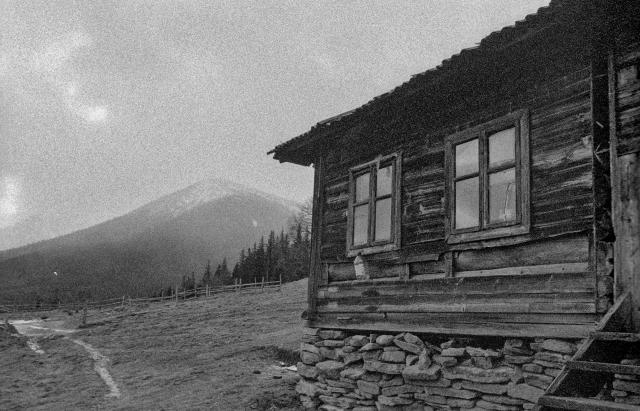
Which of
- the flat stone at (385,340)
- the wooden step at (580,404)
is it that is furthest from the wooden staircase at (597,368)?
the flat stone at (385,340)

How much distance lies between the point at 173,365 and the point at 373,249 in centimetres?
1272

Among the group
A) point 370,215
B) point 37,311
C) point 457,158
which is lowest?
point 37,311

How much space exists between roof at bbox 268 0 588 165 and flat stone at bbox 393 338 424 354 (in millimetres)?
4262

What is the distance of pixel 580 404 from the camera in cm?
473

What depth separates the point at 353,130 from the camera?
451 inches

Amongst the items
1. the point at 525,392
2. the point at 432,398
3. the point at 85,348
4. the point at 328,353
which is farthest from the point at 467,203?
the point at 85,348

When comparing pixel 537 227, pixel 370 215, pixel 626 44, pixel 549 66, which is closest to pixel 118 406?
pixel 370 215

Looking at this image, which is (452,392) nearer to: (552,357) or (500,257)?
(552,357)

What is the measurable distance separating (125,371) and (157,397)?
616 cm

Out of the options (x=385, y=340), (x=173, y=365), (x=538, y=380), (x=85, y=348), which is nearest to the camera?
Result: (x=538, y=380)

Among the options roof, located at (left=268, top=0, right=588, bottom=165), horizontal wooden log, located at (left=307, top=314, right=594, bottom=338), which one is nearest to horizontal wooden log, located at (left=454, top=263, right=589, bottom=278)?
horizontal wooden log, located at (left=307, top=314, right=594, bottom=338)

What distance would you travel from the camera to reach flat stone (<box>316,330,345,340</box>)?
11086 millimetres

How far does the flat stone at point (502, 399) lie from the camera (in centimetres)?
750

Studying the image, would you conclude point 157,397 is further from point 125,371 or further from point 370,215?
point 370,215
